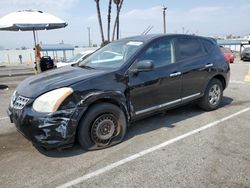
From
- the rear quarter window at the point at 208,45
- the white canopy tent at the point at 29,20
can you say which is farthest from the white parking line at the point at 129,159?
the white canopy tent at the point at 29,20

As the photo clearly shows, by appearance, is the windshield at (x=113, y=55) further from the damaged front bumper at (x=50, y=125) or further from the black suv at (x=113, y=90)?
the damaged front bumper at (x=50, y=125)

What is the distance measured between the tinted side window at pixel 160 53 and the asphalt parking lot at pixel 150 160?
1.22 metres

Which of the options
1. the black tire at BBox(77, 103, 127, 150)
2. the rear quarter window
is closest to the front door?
the black tire at BBox(77, 103, 127, 150)

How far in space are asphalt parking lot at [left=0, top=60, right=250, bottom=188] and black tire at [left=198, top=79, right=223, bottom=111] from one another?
0.64 meters

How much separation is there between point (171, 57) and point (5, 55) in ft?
152

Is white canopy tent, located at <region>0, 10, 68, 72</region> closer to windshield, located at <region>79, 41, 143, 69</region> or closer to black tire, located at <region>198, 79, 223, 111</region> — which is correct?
windshield, located at <region>79, 41, 143, 69</region>

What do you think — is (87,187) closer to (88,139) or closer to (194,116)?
(88,139)

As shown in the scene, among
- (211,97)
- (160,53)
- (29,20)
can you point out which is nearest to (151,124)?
(160,53)

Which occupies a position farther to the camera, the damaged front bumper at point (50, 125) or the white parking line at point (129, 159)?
the damaged front bumper at point (50, 125)

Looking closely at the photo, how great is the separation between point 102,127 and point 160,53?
1.79 meters

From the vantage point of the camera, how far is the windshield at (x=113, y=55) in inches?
182

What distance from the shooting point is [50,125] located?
3.67 metres

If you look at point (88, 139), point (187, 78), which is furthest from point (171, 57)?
point (88, 139)

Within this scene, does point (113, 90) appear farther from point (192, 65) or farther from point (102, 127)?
point (192, 65)
